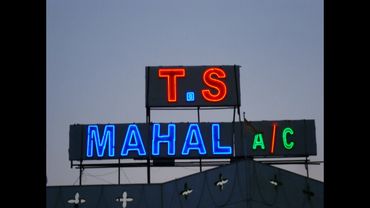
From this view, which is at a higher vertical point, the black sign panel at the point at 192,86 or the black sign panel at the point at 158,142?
the black sign panel at the point at 192,86

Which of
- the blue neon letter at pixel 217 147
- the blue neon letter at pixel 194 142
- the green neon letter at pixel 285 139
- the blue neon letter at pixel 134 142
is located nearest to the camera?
the blue neon letter at pixel 194 142

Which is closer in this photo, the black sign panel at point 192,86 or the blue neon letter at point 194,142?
the blue neon letter at point 194,142

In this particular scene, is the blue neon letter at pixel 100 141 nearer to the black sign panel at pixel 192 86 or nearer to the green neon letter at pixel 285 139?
the black sign panel at pixel 192 86

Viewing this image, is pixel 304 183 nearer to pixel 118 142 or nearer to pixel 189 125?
pixel 189 125

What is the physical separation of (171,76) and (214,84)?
2.84m

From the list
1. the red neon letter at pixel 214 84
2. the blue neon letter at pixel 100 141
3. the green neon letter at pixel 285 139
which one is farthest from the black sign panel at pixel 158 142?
the green neon letter at pixel 285 139

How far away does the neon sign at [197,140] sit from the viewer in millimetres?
37750

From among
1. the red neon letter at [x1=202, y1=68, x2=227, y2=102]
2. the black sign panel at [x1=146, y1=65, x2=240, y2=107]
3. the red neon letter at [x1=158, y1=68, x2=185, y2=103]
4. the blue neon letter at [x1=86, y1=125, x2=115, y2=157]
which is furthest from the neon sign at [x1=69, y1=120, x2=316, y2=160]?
the red neon letter at [x1=158, y1=68, x2=185, y2=103]

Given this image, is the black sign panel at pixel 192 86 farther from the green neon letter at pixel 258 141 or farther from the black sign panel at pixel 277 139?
the green neon letter at pixel 258 141

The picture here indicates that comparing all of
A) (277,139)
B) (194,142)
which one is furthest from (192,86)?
(277,139)

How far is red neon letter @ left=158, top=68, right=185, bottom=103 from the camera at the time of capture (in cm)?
3891

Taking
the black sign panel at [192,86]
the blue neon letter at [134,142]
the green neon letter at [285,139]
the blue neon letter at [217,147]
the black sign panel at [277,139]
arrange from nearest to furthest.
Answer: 1. the blue neon letter at [217,147]
2. the blue neon letter at [134,142]
3. the black sign panel at [277,139]
4. the green neon letter at [285,139]
5. the black sign panel at [192,86]

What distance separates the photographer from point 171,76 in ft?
129
